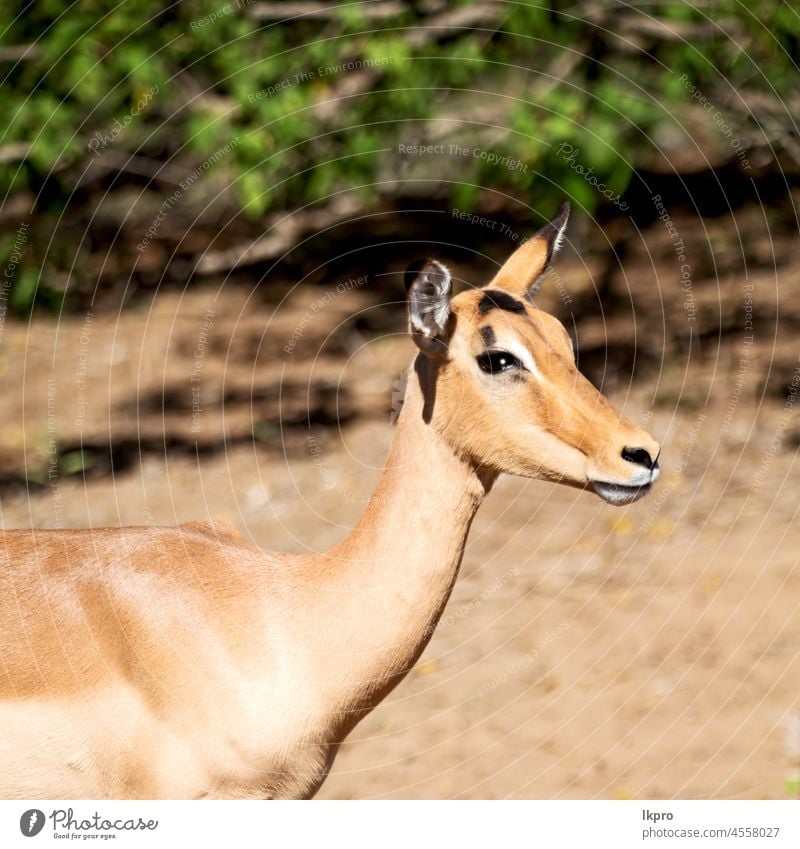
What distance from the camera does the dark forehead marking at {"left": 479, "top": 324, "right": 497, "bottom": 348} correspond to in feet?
11.9

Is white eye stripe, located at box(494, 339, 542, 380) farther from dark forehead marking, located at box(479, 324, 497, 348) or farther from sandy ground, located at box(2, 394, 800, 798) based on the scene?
sandy ground, located at box(2, 394, 800, 798)

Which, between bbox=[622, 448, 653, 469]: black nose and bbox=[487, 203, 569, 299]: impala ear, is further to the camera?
bbox=[487, 203, 569, 299]: impala ear

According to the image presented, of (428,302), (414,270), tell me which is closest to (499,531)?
(428,302)

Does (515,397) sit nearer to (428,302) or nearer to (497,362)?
(497,362)

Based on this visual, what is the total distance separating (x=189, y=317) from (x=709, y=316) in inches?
172

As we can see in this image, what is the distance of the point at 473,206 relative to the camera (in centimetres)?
961

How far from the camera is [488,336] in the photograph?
3625 millimetres

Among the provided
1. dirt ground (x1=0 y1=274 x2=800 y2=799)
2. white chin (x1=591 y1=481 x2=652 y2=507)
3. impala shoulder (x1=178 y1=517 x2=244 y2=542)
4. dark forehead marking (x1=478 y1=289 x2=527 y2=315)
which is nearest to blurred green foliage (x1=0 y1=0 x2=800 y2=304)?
dirt ground (x1=0 y1=274 x2=800 y2=799)

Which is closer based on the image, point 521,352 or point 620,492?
point 620,492

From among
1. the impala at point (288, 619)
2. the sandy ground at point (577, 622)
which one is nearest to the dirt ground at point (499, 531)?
the sandy ground at point (577, 622)

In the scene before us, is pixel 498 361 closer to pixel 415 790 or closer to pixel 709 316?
pixel 415 790

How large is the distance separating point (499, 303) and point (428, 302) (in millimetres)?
341

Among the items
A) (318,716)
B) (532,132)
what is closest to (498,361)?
(318,716)

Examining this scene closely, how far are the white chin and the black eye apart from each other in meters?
0.43
